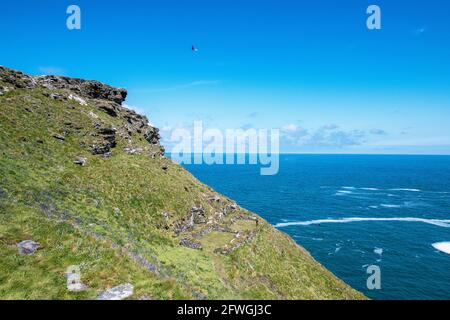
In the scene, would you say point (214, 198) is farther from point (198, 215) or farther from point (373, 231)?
point (373, 231)

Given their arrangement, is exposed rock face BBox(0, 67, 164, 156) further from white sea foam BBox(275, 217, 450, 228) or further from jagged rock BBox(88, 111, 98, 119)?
white sea foam BBox(275, 217, 450, 228)

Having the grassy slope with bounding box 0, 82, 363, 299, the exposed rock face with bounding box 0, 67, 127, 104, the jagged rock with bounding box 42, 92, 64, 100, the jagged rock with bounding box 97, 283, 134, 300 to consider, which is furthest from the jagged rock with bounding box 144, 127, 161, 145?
the jagged rock with bounding box 97, 283, 134, 300

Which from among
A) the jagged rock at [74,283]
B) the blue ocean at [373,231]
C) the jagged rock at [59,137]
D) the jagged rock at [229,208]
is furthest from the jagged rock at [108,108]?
the blue ocean at [373,231]

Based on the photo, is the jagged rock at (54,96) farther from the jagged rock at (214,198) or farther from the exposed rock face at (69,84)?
the jagged rock at (214,198)

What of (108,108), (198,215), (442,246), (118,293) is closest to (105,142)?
(108,108)

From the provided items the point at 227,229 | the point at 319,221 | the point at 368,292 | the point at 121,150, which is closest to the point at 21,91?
the point at 121,150
